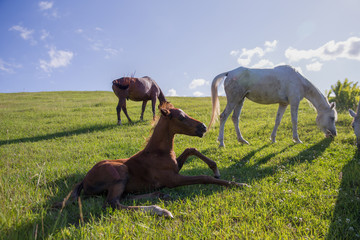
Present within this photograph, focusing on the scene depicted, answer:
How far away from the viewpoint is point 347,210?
3.07m

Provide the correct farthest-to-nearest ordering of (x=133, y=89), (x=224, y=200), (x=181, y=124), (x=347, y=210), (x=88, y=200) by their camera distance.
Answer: (x=133, y=89) → (x=181, y=124) → (x=88, y=200) → (x=224, y=200) → (x=347, y=210)

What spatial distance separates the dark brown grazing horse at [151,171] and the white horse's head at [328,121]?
5958 millimetres

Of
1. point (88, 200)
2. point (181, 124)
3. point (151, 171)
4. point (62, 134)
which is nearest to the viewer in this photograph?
point (88, 200)

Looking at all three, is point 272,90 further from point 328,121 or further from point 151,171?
point 151,171

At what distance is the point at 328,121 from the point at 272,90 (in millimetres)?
2301

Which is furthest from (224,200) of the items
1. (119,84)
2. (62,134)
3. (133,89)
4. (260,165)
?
(133,89)

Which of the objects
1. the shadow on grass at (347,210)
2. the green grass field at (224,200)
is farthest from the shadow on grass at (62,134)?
the shadow on grass at (347,210)

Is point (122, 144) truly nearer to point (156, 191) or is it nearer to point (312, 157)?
point (156, 191)

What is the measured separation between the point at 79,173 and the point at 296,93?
7030 mm

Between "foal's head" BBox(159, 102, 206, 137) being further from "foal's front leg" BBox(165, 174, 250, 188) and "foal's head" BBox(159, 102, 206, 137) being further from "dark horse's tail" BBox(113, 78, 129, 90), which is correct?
"dark horse's tail" BBox(113, 78, 129, 90)

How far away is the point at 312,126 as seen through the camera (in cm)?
1005

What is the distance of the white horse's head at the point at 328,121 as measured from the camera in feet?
26.4

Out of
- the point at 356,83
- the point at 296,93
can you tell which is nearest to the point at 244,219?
the point at 296,93

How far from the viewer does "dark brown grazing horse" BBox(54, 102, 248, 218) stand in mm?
3547
